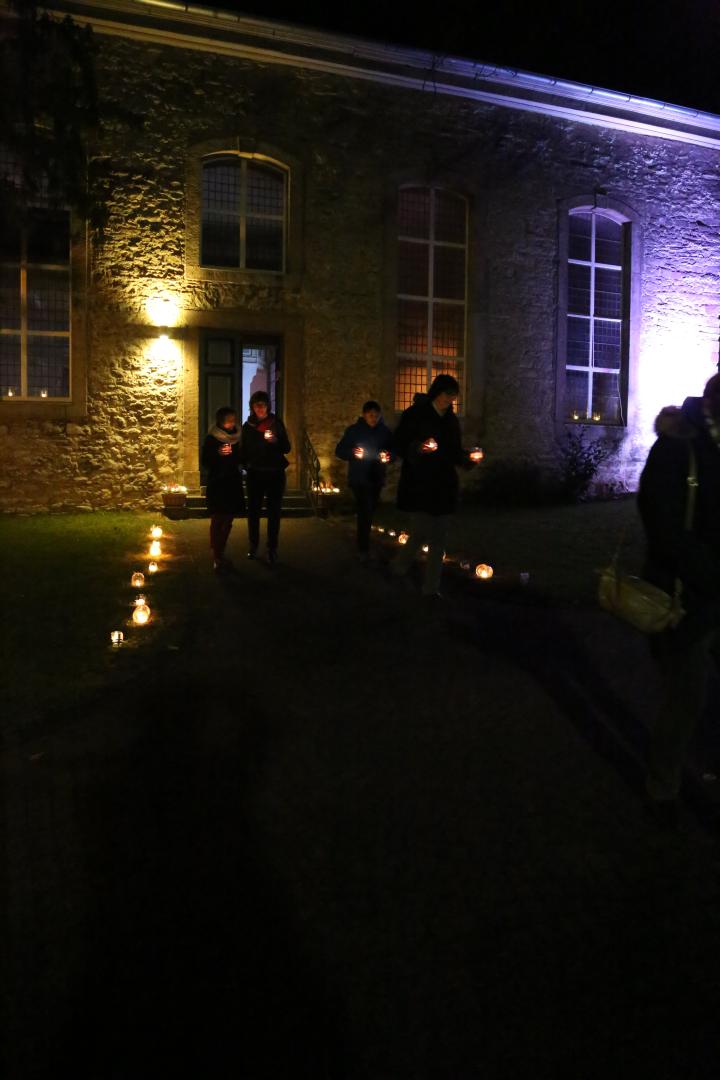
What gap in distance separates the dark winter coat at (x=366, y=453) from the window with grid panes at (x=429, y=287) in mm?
7221

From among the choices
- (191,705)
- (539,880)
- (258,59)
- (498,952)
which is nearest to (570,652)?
(191,705)

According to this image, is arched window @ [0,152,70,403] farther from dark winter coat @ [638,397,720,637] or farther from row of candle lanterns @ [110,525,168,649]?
dark winter coat @ [638,397,720,637]

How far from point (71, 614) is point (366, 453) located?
347cm

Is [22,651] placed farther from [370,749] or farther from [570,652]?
[570,652]

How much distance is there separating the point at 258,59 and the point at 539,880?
14959 millimetres

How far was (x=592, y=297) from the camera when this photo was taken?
18.1 m

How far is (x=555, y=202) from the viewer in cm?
1731

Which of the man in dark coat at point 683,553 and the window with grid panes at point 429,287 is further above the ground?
the window with grid panes at point 429,287

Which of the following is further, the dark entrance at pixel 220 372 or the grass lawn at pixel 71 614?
the dark entrance at pixel 220 372

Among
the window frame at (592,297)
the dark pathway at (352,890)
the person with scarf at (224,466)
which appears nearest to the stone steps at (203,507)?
the person with scarf at (224,466)

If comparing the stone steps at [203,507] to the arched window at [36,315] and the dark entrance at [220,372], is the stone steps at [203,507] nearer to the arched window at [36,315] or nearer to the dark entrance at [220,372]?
the dark entrance at [220,372]

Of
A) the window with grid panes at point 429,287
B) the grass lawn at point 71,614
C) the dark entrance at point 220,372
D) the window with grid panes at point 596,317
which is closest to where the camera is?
the grass lawn at point 71,614

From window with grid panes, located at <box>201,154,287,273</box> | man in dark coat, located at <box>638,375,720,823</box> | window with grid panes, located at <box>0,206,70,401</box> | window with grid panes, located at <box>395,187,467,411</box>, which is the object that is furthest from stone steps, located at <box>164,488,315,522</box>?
man in dark coat, located at <box>638,375,720,823</box>

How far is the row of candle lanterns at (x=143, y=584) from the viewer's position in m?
6.66
